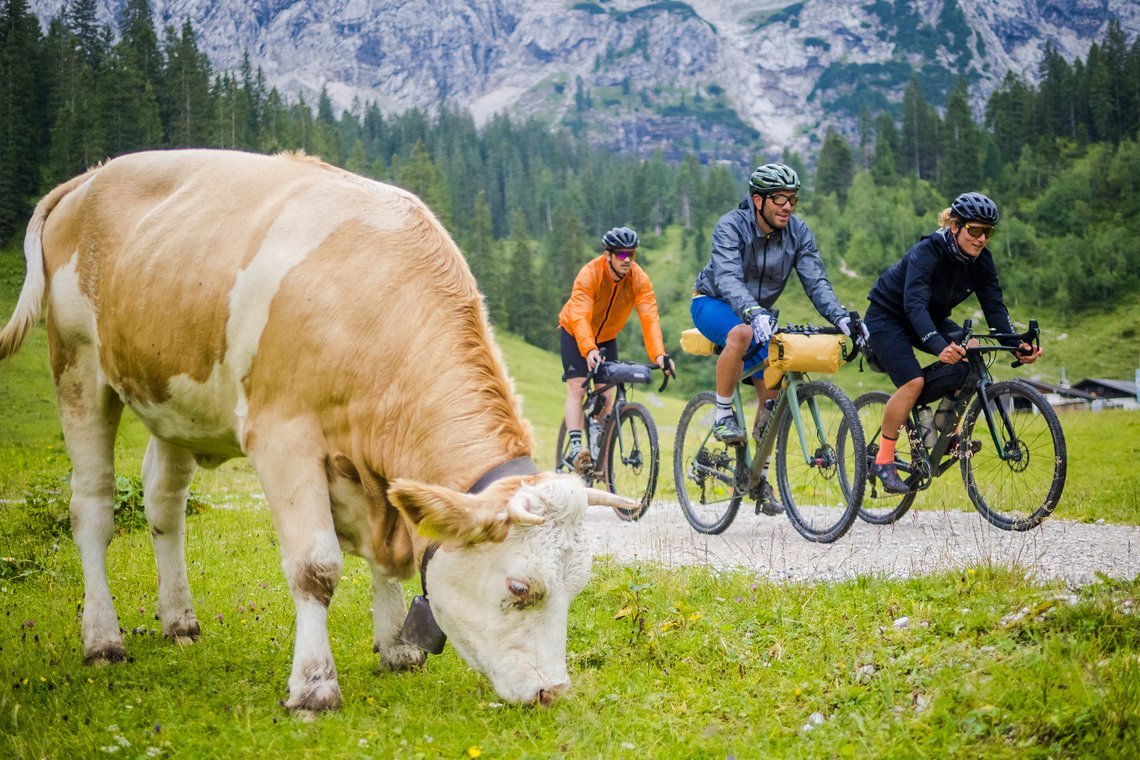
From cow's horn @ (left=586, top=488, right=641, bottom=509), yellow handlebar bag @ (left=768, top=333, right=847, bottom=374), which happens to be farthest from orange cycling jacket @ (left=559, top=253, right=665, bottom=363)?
cow's horn @ (left=586, top=488, right=641, bottom=509)

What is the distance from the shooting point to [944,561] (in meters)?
6.55

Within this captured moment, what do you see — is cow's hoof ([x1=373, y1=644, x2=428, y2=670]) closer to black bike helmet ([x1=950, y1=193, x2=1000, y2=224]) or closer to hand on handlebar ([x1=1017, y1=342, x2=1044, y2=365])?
black bike helmet ([x1=950, y1=193, x2=1000, y2=224])

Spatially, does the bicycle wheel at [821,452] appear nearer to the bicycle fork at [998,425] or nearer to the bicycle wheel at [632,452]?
the bicycle fork at [998,425]

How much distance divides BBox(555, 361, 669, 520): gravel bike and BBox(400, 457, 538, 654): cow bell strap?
570cm

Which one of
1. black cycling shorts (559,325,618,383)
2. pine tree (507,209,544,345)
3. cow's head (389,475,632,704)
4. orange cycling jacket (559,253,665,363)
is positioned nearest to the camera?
cow's head (389,475,632,704)

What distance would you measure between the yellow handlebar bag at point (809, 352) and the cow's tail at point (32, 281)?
19.0 feet

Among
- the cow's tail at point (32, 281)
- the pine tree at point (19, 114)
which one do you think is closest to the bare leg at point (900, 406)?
the cow's tail at point (32, 281)

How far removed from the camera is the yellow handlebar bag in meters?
8.00

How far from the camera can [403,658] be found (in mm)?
5355

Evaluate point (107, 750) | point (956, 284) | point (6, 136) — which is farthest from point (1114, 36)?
point (107, 750)

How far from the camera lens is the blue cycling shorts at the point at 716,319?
8.91 m

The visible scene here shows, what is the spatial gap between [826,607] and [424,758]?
289 centimetres

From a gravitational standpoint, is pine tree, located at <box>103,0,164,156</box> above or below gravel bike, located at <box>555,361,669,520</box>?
above

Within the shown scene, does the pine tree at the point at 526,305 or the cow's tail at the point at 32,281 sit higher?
the cow's tail at the point at 32,281
